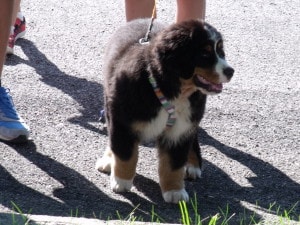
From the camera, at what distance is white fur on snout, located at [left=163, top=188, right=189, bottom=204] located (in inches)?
189

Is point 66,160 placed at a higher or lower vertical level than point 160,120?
lower

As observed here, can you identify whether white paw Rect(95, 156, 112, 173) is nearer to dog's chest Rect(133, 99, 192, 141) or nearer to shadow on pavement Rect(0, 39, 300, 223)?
shadow on pavement Rect(0, 39, 300, 223)

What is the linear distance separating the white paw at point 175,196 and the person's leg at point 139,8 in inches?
60.4

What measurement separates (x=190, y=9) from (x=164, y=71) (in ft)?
4.17

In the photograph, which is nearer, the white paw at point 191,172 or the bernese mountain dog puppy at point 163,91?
the bernese mountain dog puppy at point 163,91

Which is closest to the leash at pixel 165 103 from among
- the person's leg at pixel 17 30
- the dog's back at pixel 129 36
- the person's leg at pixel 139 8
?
the dog's back at pixel 129 36

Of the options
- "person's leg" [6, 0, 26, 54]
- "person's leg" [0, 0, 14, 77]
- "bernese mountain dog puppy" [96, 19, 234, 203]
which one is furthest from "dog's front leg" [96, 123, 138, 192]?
"person's leg" [6, 0, 26, 54]

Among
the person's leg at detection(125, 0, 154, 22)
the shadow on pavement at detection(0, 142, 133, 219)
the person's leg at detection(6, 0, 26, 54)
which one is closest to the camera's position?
the shadow on pavement at detection(0, 142, 133, 219)

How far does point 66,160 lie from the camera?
5.34m

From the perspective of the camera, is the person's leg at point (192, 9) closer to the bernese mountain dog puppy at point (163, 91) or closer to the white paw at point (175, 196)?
the bernese mountain dog puppy at point (163, 91)

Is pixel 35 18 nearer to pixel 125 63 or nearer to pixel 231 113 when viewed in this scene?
pixel 231 113

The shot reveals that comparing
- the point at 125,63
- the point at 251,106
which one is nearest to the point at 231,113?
the point at 251,106

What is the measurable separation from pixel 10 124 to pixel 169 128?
135 centimetres

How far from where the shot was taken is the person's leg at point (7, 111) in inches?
208
